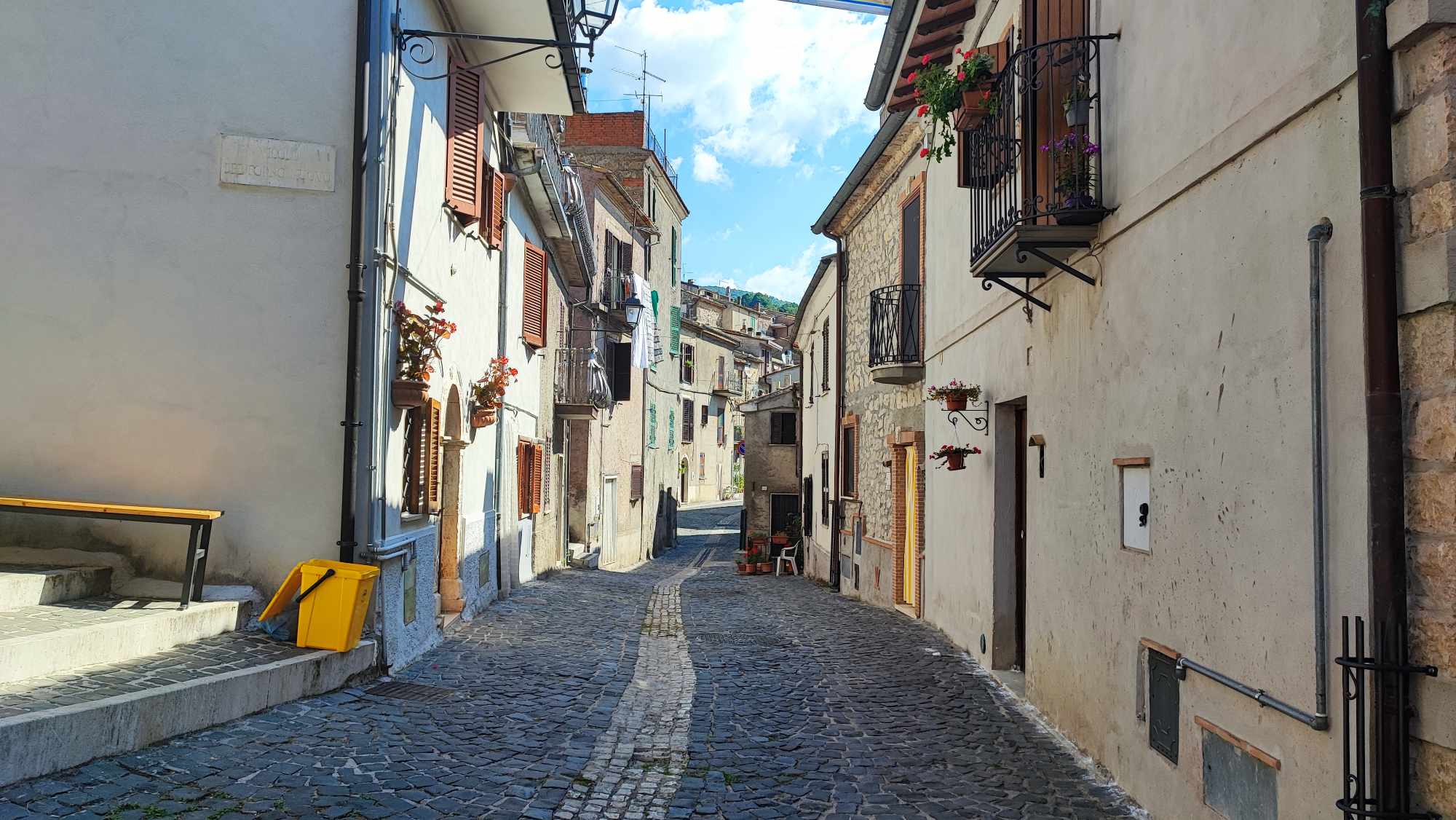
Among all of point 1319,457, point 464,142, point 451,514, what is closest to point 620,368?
point 451,514

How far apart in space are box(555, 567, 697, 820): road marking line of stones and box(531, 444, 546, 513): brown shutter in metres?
7.01

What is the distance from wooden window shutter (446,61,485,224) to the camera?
1043 centimetres

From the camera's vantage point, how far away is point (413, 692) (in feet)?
25.4

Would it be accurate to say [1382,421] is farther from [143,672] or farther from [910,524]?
[910,524]

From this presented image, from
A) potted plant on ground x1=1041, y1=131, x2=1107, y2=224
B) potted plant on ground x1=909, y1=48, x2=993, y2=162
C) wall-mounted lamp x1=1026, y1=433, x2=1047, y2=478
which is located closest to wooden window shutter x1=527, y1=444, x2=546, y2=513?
potted plant on ground x1=909, y1=48, x2=993, y2=162

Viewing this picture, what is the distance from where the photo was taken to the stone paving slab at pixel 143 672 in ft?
16.9

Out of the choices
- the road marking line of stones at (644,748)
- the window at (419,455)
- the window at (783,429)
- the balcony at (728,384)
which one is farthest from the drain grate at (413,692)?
the balcony at (728,384)

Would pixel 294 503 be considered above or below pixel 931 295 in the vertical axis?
below

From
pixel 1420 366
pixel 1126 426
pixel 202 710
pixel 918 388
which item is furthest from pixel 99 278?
pixel 918 388

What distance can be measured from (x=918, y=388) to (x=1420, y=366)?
1057cm

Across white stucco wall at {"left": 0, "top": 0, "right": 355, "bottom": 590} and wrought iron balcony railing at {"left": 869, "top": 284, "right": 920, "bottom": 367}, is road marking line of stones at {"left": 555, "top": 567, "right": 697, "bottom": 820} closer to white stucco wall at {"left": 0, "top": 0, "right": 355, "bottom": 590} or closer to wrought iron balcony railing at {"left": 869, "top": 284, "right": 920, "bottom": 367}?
white stucco wall at {"left": 0, "top": 0, "right": 355, "bottom": 590}

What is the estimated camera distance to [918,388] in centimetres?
1395

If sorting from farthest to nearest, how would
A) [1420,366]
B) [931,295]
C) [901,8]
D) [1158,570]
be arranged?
[931,295] < [901,8] < [1158,570] < [1420,366]

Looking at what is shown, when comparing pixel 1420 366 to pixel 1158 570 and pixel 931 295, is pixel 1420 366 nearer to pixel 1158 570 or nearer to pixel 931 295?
pixel 1158 570
